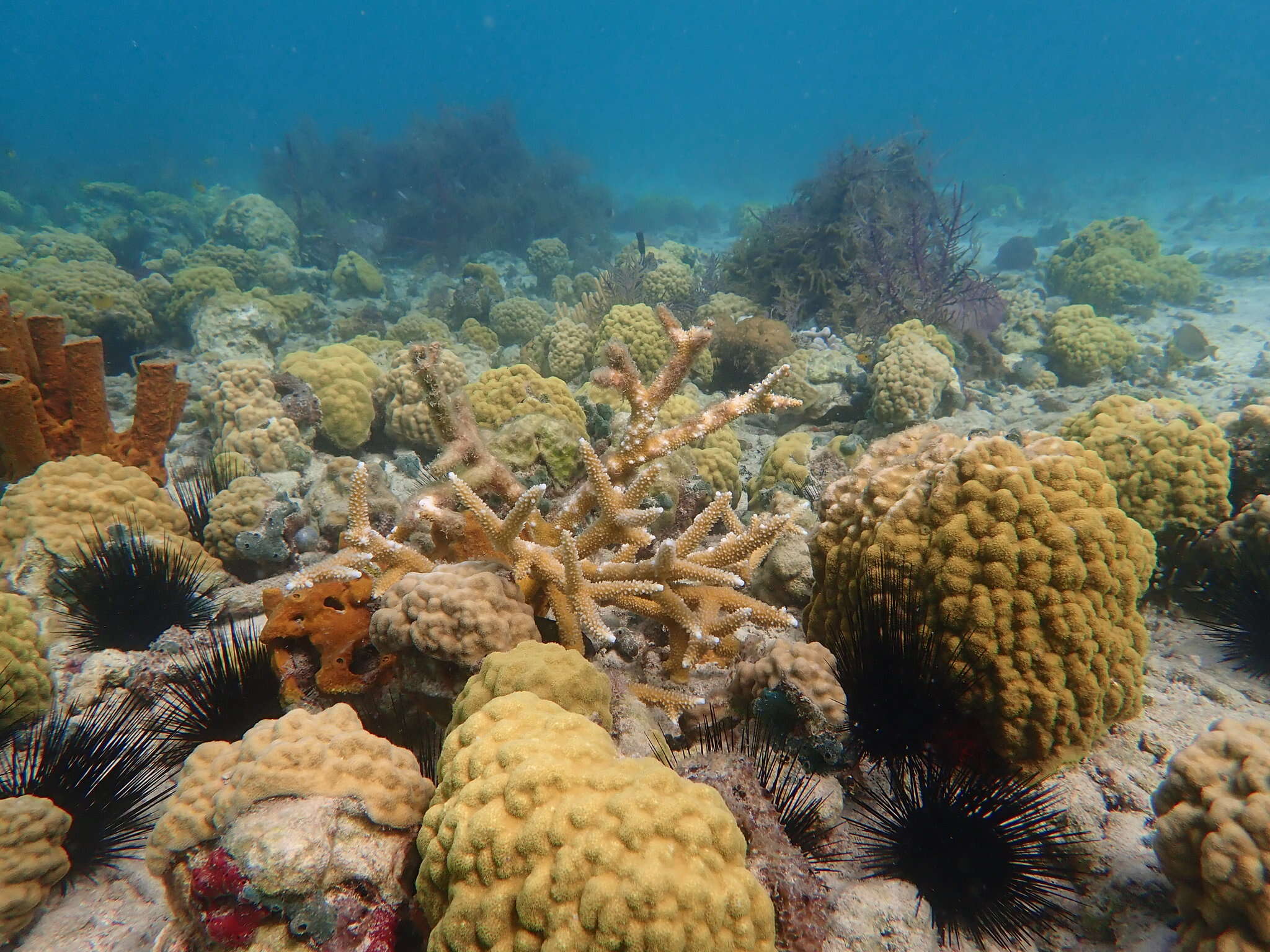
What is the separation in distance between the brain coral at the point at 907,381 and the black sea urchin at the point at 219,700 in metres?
6.74

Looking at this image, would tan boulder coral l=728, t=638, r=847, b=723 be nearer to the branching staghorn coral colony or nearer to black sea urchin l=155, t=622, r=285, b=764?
the branching staghorn coral colony

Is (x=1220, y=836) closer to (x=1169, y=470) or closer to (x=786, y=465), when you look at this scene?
(x=1169, y=470)

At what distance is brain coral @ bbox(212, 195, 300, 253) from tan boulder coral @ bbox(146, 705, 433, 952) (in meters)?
22.2

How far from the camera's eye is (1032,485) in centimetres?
249

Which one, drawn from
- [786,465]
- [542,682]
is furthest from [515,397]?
[542,682]

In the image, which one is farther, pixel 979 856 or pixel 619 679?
pixel 619 679

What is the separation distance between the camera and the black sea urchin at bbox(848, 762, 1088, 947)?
2.04m

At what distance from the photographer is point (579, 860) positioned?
151 centimetres

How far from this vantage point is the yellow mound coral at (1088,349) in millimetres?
9281

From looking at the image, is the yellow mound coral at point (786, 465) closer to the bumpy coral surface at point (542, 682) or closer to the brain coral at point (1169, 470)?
the brain coral at point (1169, 470)

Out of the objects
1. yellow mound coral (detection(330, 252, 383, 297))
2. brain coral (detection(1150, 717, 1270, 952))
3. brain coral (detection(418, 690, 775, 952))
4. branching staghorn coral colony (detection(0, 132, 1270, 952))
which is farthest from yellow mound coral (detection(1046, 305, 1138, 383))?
yellow mound coral (detection(330, 252, 383, 297))

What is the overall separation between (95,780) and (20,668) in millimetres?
945

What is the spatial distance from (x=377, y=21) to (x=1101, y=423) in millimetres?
140604

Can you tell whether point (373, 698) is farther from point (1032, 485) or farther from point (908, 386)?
A: point (908, 386)
